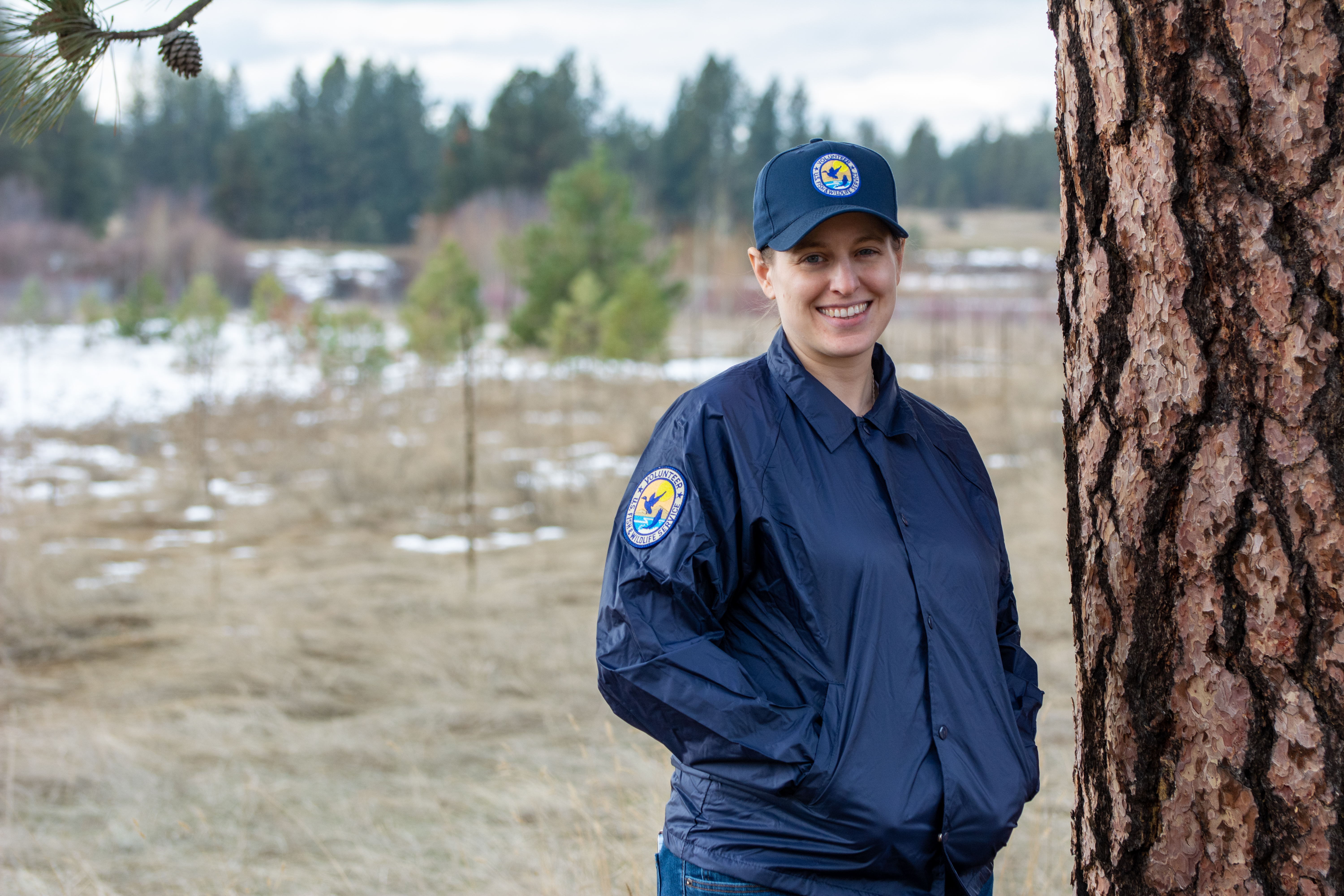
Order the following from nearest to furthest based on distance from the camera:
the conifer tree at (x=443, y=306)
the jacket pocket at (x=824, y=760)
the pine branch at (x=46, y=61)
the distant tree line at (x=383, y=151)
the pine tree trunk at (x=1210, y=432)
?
the pine tree trunk at (x=1210, y=432), the jacket pocket at (x=824, y=760), the pine branch at (x=46, y=61), the conifer tree at (x=443, y=306), the distant tree line at (x=383, y=151)

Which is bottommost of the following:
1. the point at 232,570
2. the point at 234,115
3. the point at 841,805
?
the point at 232,570

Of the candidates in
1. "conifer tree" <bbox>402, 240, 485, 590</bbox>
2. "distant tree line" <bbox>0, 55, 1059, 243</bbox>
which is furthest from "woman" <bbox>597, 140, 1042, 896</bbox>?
"distant tree line" <bbox>0, 55, 1059, 243</bbox>

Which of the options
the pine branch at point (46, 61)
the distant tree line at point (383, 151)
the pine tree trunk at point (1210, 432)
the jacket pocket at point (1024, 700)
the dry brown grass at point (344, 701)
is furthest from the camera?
the distant tree line at point (383, 151)

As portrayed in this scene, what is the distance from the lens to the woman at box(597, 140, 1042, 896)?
1533mm

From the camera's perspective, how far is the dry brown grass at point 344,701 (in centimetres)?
380

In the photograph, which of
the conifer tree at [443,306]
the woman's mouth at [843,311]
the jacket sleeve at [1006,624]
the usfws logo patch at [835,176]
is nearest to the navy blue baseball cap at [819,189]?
the usfws logo patch at [835,176]

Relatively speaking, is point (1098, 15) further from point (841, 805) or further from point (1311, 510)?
point (841, 805)

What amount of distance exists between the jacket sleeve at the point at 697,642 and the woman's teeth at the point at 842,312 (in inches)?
10.7

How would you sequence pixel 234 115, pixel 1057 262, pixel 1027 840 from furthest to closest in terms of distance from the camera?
1. pixel 234 115
2. pixel 1027 840
3. pixel 1057 262

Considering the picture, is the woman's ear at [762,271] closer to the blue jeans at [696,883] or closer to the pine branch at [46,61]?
the blue jeans at [696,883]

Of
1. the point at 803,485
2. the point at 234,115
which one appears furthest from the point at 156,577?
the point at 234,115

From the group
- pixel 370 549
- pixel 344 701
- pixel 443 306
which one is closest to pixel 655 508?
pixel 344 701

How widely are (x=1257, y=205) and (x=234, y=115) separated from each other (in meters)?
86.6

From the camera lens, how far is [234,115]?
78.4 metres
